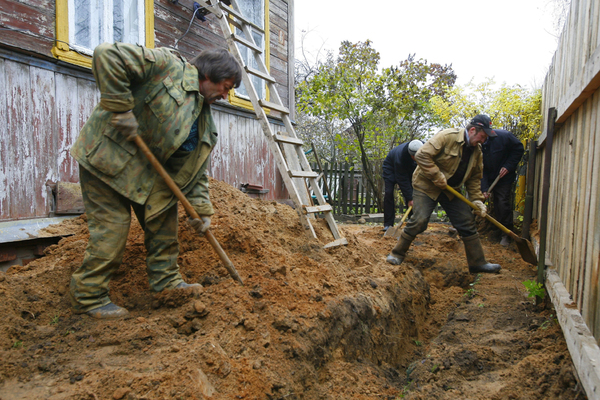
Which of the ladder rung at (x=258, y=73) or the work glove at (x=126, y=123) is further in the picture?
the ladder rung at (x=258, y=73)

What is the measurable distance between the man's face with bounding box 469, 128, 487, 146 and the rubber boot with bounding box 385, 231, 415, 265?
4.48 ft

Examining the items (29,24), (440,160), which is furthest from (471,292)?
(29,24)

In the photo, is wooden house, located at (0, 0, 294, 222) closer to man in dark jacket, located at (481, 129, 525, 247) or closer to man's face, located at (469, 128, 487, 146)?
man's face, located at (469, 128, 487, 146)

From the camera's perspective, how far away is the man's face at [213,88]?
2.73 meters

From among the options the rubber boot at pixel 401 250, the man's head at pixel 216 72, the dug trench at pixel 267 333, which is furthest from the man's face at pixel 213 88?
the rubber boot at pixel 401 250

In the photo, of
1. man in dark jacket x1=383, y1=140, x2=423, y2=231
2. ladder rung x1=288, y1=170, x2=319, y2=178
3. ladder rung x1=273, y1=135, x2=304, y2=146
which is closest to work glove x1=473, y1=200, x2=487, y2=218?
man in dark jacket x1=383, y1=140, x2=423, y2=231

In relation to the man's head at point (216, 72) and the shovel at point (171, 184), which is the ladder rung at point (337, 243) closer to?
the shovel at point (171, 184)

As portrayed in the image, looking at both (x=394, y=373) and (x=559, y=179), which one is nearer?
(x=394, y=373)

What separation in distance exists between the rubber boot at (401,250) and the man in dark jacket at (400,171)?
207 centimetres

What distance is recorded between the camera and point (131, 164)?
2.53 metres

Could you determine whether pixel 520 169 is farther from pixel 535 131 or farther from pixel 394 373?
pixel 394 373

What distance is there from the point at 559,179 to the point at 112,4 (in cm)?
514

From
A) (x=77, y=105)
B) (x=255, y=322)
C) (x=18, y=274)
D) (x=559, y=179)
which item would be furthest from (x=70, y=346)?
(x=559, y=179)

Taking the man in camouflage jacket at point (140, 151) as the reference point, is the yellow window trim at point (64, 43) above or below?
above
